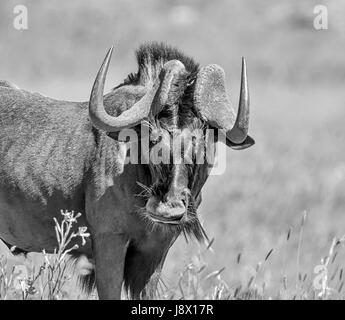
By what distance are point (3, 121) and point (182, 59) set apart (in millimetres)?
1481

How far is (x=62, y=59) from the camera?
137 feet

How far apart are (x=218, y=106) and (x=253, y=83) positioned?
86.0 ft

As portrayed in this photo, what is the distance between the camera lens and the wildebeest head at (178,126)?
8875mm

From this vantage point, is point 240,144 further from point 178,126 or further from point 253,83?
point 253,83

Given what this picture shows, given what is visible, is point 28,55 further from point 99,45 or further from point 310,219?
point 310,219

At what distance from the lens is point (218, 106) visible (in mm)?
9320

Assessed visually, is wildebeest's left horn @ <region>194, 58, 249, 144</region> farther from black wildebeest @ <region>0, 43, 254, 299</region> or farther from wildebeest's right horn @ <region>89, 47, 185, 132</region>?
wildebeest's right horn @ <region>89, 47, 185, 132</region>

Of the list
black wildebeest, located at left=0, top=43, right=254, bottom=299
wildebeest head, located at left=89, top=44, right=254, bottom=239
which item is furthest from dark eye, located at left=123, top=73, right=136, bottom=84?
wildebeest head, located at left=89, top=44, right=254, bottom=239

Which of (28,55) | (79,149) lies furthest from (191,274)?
(28,55)

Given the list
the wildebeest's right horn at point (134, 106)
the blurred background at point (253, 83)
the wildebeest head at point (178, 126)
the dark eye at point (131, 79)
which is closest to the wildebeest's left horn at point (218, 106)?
the wildebeest head at point (178, 126)

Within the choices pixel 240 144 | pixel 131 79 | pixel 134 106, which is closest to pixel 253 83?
pixel 131 79

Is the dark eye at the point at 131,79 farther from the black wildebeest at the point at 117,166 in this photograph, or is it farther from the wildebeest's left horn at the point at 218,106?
the wildebeest's left horn at the point at 218,106

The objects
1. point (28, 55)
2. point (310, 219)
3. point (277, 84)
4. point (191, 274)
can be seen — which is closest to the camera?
point (191, 274)

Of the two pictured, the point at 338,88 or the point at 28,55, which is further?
the point at 28,55
